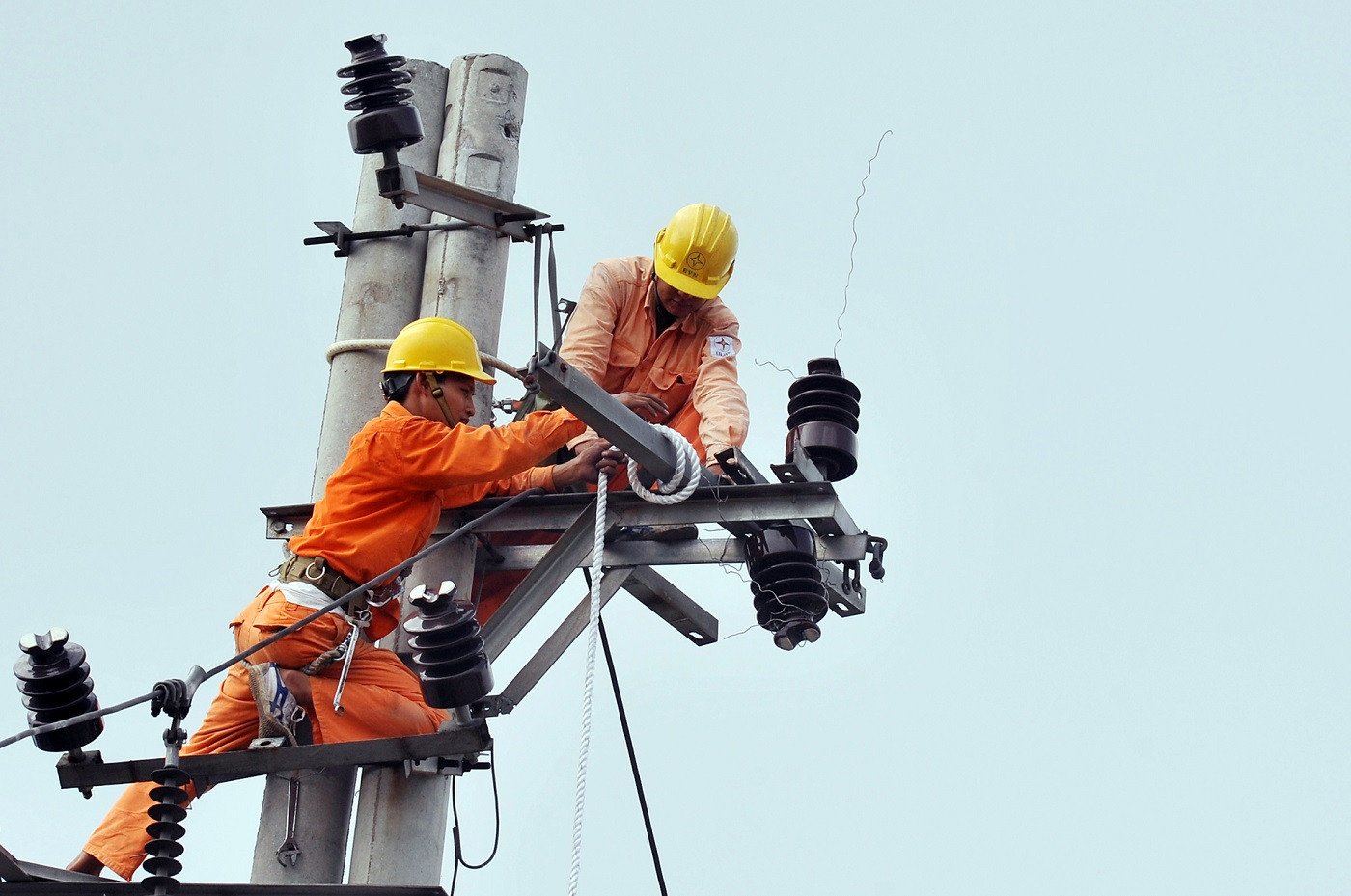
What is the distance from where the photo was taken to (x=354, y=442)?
27.4 ft

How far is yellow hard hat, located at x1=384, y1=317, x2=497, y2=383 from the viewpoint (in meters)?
8.73

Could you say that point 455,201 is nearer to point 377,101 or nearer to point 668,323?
point 377,101

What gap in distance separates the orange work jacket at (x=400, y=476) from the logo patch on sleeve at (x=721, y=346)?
1310 mm

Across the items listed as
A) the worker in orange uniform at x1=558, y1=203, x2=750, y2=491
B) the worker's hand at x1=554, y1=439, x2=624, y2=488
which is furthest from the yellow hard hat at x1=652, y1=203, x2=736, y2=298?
the worker's hand at x1=554, y1=439, x2=624, y2=488

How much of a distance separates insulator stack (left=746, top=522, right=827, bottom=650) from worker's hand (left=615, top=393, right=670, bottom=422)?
0.84m

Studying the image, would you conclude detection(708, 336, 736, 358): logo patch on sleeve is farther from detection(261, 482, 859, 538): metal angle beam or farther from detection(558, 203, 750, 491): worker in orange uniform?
detection(261, 482, 859, 538): metal angle beam

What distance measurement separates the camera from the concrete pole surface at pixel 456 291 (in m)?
8.42

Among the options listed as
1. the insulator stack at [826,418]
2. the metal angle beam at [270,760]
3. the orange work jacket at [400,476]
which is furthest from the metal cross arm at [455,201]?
the metal angle beam at [270,760]

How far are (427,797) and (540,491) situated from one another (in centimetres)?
132

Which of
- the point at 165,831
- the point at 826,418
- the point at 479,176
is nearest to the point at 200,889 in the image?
the point at 165,831

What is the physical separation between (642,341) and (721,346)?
385mm

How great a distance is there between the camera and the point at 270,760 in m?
7.91

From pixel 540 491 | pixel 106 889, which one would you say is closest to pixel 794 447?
pixel 540 491

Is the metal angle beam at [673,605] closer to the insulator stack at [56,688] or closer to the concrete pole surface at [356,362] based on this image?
the concrete pole surface at [356,362]
